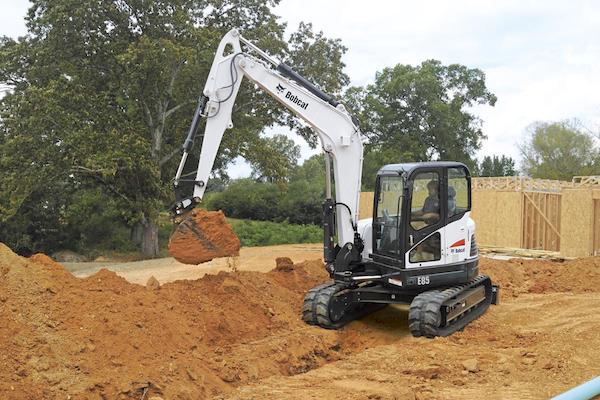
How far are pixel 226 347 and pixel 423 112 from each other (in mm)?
32585

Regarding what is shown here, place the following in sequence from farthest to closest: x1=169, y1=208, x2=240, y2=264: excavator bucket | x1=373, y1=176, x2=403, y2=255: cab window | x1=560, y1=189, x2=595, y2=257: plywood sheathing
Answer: x1=560, y1=189, x2=595, y2=257: plywood sheathing
x1=373, y1=176, x2=403, y2=255: cab window
x1=169, y1=208, x2=240, y2=264: excavator bucket

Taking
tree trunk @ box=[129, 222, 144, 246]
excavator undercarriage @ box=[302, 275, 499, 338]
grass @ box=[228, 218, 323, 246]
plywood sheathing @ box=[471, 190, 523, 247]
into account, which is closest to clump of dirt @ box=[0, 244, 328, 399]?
excavator undercarriage @ box=[302, 275, 499, 338]

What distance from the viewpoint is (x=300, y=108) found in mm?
9547

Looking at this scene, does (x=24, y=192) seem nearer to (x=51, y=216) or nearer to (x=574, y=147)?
(x=51, y=216)

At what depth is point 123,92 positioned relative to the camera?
21984mm

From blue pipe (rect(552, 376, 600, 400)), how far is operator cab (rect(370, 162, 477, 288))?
3489 mm

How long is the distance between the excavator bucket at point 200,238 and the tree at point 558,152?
37025mm

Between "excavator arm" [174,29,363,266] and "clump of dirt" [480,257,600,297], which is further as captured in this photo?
"clump of dirt" [480,257,600,297]

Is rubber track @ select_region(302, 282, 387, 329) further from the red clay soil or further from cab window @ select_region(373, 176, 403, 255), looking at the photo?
cab window @ select_region(373, 176, 403, 255)

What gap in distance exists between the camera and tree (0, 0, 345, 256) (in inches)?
770

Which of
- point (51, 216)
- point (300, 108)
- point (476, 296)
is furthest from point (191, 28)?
point (476, 296)

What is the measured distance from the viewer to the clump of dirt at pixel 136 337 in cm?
627

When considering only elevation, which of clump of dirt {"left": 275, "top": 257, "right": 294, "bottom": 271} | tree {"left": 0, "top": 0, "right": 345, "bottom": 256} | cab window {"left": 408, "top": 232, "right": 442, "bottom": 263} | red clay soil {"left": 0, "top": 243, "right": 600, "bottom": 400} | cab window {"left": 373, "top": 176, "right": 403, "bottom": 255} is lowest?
red clay soil {"left": 0, "top": 243, "right": 600, "bottom": 400}

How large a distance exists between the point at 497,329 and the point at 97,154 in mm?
13740
